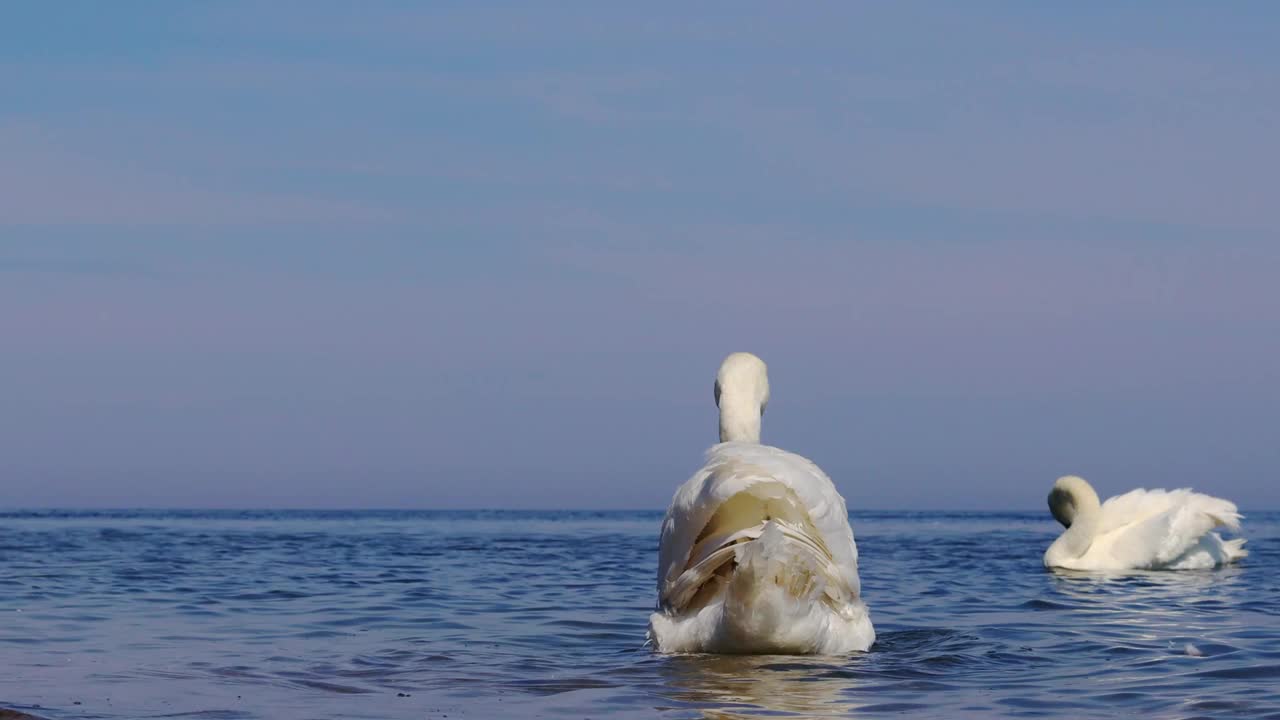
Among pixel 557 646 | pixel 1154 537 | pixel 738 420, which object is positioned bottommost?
pixel 557 646

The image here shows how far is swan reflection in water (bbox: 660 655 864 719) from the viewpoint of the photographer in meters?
7.68

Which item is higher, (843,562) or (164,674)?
(843,562)

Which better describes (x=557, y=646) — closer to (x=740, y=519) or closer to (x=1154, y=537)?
(x=740, y=519)

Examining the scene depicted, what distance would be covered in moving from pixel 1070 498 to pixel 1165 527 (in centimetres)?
342

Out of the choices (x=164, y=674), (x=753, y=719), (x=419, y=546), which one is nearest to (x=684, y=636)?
(x=753, y=719)

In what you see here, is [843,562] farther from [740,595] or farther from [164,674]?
[164,674]

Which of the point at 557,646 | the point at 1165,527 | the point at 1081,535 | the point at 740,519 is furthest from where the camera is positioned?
the point at 1081,535

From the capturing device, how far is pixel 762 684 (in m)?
8.52

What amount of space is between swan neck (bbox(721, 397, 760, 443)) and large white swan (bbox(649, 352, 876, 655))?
157 cm

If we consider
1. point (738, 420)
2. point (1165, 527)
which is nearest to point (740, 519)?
point (738, 420)

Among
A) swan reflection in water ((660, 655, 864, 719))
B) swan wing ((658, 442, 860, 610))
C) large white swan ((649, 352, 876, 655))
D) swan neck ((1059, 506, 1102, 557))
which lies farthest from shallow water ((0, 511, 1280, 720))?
swan neck ((1059, 506, 1102, 557))

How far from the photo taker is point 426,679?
911 cm

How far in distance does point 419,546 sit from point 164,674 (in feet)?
57.1

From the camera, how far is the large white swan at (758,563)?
9.02 metres
